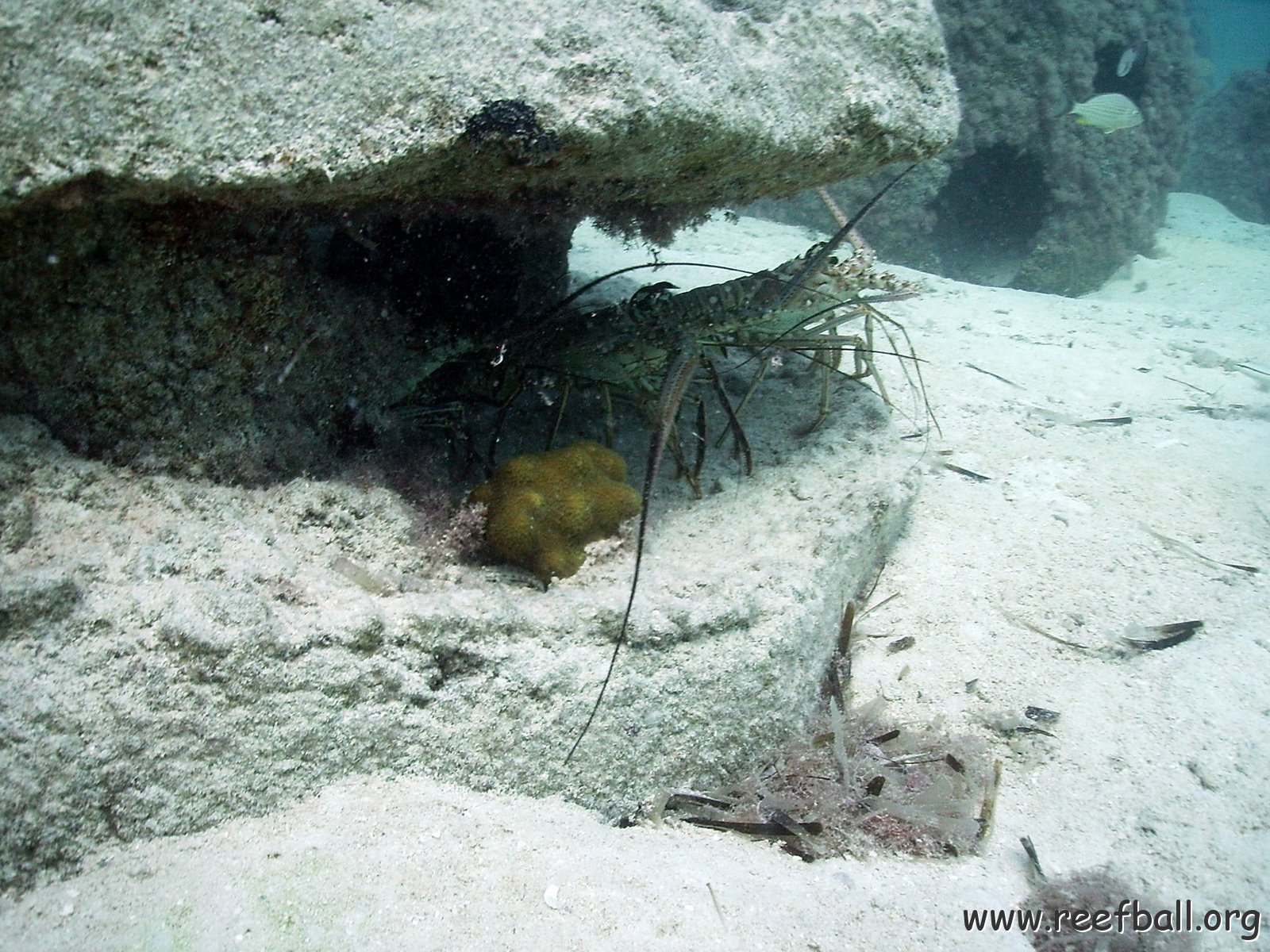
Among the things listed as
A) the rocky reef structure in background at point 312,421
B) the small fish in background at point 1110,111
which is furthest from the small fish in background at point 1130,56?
the rocky reef structure in background at point 312,421

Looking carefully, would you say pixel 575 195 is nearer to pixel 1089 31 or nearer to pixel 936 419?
pixel 936 419

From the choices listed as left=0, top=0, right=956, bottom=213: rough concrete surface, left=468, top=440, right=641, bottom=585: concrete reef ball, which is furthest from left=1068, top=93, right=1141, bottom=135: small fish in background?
left=468, top=440, right=641, bottom=585: concrete reef ball

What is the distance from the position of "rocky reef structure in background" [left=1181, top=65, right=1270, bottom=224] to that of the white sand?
16599 mm

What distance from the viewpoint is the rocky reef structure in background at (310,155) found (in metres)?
1.73

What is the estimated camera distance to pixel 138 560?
182 centimetres

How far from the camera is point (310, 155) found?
6.05 ft

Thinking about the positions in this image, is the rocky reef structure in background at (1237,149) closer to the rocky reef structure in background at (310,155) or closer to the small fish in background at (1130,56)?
the small fish in background at (1130,56)

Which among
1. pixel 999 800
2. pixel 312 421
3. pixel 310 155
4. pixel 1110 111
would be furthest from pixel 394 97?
pixel 1110 111

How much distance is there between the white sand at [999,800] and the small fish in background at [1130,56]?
8144mm

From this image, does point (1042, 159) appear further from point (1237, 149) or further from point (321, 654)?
point (321, 654)

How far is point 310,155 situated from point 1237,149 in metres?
23.1

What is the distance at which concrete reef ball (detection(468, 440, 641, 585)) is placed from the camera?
2562mm

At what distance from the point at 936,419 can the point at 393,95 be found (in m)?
3.66

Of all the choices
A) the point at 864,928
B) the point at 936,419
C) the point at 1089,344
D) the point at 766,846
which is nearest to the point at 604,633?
the point at 766,846
